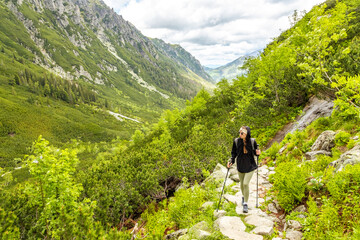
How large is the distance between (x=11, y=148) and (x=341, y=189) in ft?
527

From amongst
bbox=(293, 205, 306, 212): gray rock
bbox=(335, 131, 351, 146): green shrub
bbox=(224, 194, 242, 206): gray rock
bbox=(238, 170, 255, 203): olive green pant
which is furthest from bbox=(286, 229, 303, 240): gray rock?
bbox=(335, 131, 351, 146): green shrub

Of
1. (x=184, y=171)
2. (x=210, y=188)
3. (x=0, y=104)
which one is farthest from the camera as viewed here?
(x=0, y=104)

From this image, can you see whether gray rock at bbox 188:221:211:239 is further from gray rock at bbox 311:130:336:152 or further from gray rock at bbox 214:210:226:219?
gray rock at bbox 311:130:336:152

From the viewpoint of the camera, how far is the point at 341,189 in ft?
14.3

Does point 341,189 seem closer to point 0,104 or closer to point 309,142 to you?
point 309,142

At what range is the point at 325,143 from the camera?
7.41m

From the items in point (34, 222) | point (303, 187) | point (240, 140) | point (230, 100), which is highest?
point (230, 100)

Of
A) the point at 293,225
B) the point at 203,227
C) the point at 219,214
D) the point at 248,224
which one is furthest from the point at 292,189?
the point at 203,227

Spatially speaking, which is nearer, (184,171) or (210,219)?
(210,219)

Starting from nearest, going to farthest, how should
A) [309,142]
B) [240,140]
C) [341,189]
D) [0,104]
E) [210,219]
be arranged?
[341,189]
[210,219]
[240,140]
[309,142]
[0,104]

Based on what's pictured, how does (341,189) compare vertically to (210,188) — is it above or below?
above

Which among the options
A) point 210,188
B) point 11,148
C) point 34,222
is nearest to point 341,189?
point 210,188

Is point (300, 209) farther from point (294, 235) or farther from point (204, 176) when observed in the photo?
point (204, 176)

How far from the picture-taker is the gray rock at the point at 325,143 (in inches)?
287
